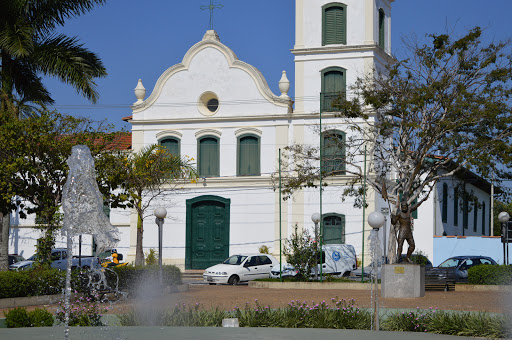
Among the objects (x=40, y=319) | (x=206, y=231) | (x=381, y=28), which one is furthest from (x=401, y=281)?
(x=381, y=28)

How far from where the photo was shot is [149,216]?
43.7 metres

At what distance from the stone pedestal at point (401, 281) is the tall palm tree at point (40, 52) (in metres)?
10.7

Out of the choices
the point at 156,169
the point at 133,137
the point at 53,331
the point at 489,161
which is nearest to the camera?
the point at 53,331

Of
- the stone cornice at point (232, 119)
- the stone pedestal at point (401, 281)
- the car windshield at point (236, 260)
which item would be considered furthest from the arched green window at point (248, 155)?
the stone pedestal at point (401, 281)

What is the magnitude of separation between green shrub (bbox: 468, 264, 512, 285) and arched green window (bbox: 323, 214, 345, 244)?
1199 centimetres

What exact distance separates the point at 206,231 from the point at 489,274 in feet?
57.3

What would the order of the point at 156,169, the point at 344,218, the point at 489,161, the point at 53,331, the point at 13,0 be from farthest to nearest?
the point at 344,218 < the point at 156,169 < the point at 489,161 < the point at 13,0 < the point at 53,331

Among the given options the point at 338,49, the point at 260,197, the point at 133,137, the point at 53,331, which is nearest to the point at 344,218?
the point at 260,197

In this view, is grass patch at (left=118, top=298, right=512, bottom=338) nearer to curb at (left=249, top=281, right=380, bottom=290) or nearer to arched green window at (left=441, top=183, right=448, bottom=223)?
curb at (left=249, top=281, right=380, bottom=290)

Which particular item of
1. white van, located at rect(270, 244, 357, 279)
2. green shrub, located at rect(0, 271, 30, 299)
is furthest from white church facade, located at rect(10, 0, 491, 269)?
green shrub, located at rect(0, 271, 30, 299)

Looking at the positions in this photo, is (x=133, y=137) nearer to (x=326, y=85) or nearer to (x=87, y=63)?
(x=326, y=85)

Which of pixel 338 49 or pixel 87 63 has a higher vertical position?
pixel 338 49

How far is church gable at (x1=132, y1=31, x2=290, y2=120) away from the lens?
142ft

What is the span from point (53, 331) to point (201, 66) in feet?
104
